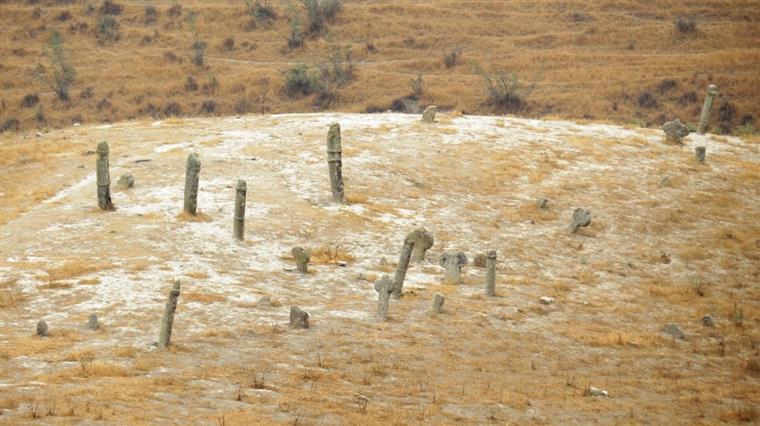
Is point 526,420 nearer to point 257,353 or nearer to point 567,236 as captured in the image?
point 257,353

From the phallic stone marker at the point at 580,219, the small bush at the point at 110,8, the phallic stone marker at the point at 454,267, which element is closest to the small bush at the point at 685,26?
the phallic stone marker at the point at 580,219

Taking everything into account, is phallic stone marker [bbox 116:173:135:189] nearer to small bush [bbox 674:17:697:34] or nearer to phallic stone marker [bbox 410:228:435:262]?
phallic stone marker [bbox 410:228:435:262]

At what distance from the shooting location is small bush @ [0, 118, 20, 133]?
61.3 meters

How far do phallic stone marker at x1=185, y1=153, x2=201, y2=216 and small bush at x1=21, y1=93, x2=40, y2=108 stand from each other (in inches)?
Answer: 1486

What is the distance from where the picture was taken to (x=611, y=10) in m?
76.8

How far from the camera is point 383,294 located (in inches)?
944

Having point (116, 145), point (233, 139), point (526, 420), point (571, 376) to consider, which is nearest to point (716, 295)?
point (571, 376)

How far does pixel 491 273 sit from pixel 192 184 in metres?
10.4

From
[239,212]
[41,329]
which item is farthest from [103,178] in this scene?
[41,329]

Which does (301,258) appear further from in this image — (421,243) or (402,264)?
(421,243)

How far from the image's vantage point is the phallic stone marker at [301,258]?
27.7 m

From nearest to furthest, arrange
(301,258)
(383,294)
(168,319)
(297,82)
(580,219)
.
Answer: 1. (168,319)
2. (383,294)
3. (301,258)
4. (580,219)
5. (297,82)

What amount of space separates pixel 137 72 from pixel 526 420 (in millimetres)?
55307

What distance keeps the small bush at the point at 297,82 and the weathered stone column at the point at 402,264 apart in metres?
40.6
